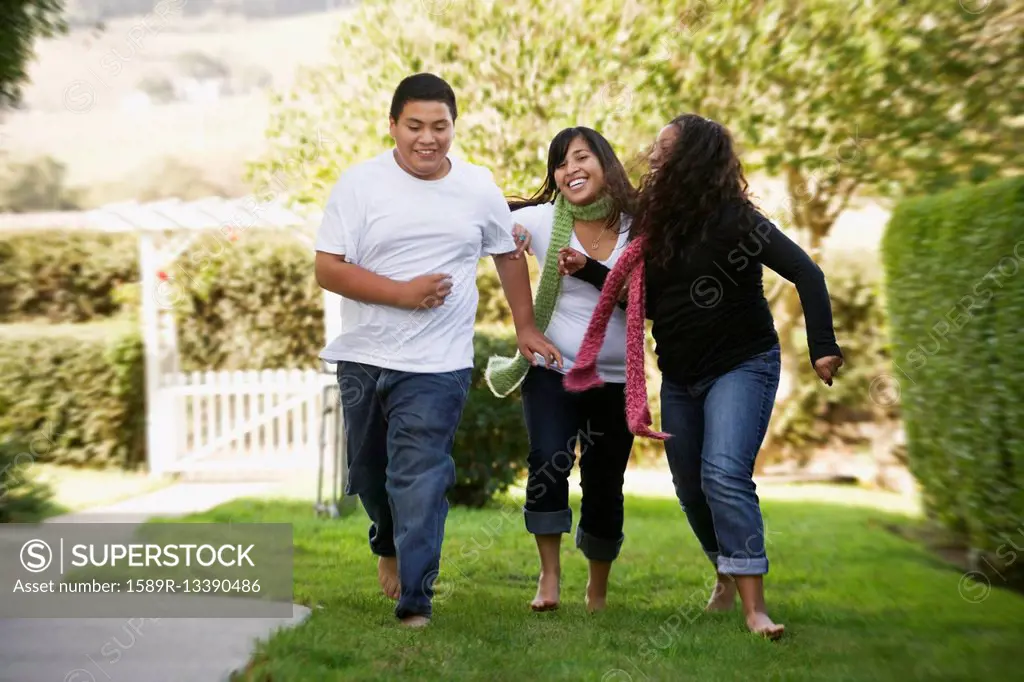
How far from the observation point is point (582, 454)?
15.5 feet

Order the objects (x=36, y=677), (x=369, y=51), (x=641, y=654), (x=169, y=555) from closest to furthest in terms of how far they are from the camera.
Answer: (x=36, y=677) < (x=641, y=654) < (x=169, y=555) < (x=369, y=51)

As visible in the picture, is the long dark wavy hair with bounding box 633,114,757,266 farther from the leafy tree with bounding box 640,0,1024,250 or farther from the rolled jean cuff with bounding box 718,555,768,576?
the leafy tree with bounding box 640,0,1024,250

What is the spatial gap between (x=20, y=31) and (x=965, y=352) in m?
5.27

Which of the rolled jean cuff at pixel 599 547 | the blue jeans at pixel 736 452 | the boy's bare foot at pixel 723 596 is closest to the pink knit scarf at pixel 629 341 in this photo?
the blue jeans at pixel 736 452

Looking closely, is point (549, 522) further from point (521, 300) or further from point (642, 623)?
point (521, 300)

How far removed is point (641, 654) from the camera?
13.1ft

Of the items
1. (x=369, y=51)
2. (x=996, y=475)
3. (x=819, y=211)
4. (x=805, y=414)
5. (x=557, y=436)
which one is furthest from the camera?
(x=805, y=414)

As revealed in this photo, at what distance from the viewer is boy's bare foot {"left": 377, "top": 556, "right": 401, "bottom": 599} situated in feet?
15.8

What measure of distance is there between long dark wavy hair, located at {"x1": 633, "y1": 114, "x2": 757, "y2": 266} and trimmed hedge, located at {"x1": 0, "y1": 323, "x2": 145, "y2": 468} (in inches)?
370

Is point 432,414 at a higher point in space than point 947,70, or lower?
lower

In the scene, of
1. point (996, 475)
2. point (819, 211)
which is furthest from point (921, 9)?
point (996, 475)

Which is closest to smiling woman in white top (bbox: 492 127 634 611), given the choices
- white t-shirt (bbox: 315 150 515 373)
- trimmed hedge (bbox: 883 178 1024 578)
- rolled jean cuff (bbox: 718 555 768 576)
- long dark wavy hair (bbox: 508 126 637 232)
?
long dark wavy hair (bbox: 508 126 637 232)

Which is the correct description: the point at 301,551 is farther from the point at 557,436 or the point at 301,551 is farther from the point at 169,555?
the point at 557,436

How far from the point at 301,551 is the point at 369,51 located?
5825mm
